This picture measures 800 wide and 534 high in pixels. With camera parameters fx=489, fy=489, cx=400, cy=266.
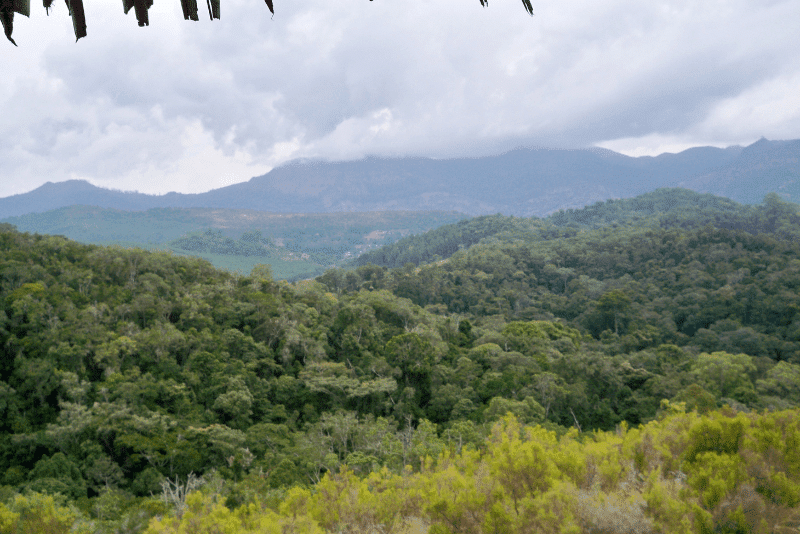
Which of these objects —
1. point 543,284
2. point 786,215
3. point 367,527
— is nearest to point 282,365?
point 367,527

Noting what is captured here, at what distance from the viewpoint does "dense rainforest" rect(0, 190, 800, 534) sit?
659 cm

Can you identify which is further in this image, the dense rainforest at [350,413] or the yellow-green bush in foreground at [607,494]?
the dense rainforest at [350,413]

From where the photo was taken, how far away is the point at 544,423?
22750 mm

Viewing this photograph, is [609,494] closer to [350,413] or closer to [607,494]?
[607,494]

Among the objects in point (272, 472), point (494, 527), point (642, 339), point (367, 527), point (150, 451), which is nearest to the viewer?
point (494, 527)

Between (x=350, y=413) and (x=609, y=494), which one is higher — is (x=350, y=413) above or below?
below

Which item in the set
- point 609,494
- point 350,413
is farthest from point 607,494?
point 350,413

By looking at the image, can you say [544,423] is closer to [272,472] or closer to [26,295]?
[272,472]

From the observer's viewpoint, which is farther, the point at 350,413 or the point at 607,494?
the point at 350,413

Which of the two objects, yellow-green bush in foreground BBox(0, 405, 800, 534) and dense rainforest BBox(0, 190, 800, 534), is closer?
yellow-green bush in foreground BBox(0, 405, 800, 534)

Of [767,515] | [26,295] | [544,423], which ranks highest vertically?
[26,295]

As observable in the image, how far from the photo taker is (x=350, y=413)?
78.2ft

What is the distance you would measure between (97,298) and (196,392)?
28.9 ft

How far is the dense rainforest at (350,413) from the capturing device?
21.6 feet
